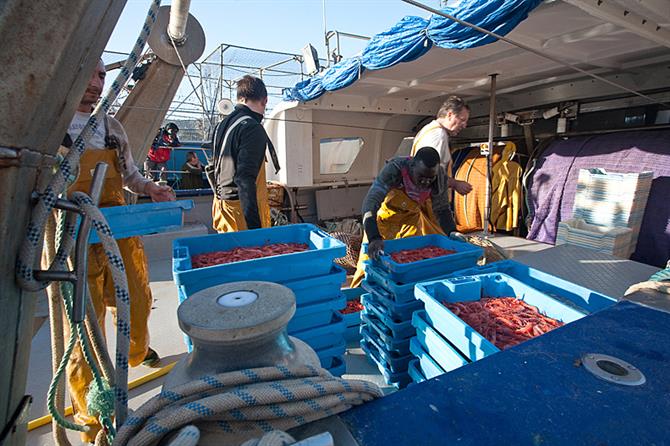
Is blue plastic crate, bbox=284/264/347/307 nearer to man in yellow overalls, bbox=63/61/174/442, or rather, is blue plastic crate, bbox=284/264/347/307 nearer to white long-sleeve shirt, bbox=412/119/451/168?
man in yellow overalls, bbox=63/61/174/442

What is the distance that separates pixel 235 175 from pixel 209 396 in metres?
2.73

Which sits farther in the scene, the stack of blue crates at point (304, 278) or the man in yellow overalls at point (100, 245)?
the man in yellow overalls at point (100, 245)

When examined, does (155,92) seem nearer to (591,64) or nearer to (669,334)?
(669,334)

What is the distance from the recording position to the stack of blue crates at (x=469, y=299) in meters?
1.47

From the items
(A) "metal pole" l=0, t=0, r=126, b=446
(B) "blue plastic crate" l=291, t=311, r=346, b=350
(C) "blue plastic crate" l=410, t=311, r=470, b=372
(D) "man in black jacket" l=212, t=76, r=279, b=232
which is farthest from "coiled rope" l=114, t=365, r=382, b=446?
(D) "man in black jacket" l=212, t=76, r=279, b=232

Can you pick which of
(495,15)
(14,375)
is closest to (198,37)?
(495,15)

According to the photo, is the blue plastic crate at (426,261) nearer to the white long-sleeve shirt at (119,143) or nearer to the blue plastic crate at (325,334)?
the blue plastic crate at (325,334)

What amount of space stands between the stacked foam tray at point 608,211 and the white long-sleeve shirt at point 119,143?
14.2ft

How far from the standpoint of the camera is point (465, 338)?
4.63 feet

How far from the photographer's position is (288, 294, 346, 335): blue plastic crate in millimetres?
1879

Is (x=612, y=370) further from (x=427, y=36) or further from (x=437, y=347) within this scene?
(x=427, y=36)

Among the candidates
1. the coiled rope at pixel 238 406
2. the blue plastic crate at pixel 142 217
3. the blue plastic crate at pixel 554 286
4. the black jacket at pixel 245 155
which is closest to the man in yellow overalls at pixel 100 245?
the blue plastic crate at pixel 142 217

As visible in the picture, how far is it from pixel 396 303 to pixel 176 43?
3.29 metres

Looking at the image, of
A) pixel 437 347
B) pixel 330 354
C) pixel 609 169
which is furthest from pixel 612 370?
pixel 609 169
